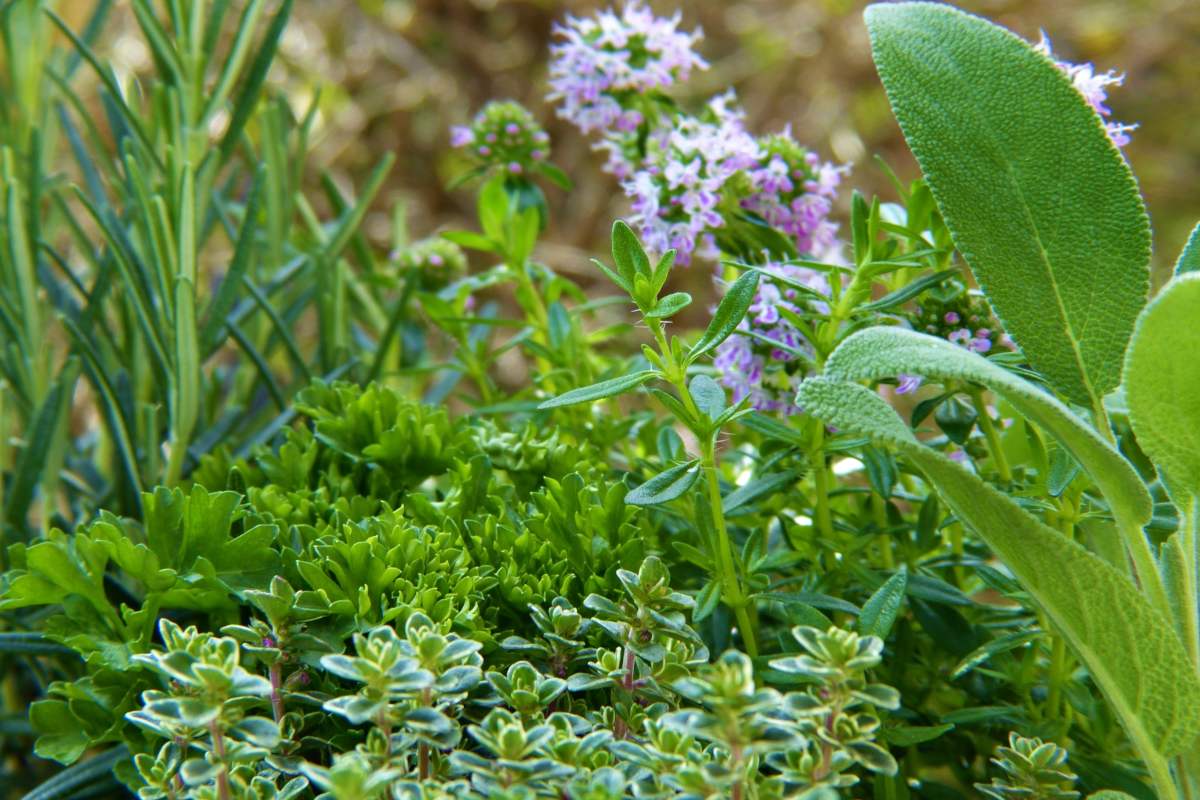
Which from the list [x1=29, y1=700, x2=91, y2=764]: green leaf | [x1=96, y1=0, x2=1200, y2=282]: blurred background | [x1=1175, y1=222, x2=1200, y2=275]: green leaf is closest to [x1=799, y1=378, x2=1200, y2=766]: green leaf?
[x1=1175, y1=222, x2=1200, y2=275]: green leaf

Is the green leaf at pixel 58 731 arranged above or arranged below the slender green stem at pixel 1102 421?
below

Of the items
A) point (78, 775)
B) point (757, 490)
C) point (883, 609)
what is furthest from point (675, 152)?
point (78, 775)

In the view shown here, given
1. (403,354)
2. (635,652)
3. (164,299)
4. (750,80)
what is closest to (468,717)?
(635,652)

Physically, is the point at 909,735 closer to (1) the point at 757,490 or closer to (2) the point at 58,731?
(1) the point at 757,490

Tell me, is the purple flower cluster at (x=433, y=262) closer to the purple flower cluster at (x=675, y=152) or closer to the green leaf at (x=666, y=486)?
the purple flower cluster at (x=675, y=152)

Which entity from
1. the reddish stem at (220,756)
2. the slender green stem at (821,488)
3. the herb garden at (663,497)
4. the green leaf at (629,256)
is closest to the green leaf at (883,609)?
the herb garden at (663,497)

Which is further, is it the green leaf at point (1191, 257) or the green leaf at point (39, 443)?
the green leaf at point (39, 443)
